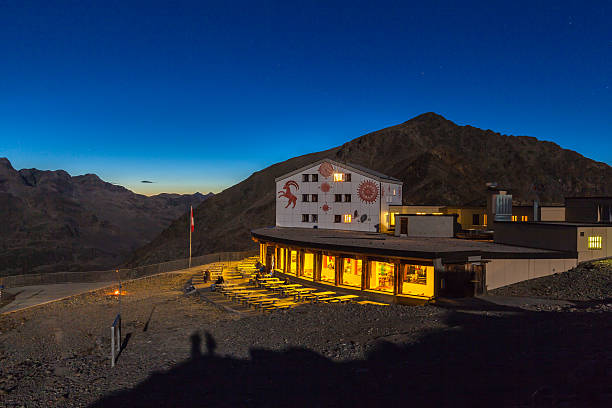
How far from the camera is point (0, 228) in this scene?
156625 mm

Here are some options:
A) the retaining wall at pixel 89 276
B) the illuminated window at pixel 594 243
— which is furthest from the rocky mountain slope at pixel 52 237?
the illuminated window at pixel 594 243

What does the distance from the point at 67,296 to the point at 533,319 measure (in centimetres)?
2843

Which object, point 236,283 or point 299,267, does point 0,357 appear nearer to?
point 236,283

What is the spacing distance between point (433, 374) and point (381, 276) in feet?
48.2

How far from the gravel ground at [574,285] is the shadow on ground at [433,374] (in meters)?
6.18

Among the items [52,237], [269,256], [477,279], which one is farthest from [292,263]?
[52,237]

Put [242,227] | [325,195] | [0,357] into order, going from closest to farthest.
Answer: [0,357], [325,195], [242,227]

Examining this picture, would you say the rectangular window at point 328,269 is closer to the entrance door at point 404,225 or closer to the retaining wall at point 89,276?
the entrance door at point 404,225

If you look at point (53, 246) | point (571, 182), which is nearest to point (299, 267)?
point (571, 182)

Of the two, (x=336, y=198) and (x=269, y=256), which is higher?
(x=336, y=198)

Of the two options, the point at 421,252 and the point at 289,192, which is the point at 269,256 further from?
the point at 421,252

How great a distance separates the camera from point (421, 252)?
69.3ft

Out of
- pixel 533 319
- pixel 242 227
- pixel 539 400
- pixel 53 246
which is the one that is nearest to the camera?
pixel 539 400

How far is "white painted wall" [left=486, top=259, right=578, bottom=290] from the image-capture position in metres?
22.0
